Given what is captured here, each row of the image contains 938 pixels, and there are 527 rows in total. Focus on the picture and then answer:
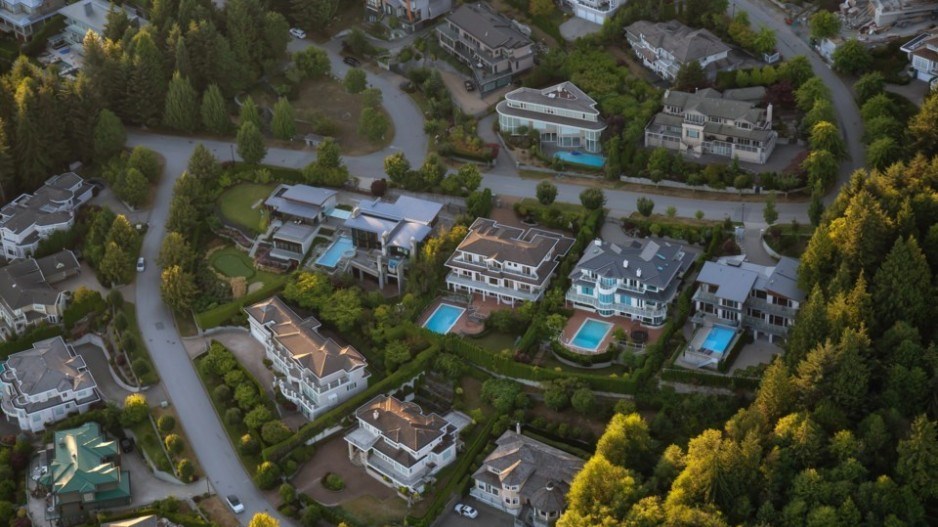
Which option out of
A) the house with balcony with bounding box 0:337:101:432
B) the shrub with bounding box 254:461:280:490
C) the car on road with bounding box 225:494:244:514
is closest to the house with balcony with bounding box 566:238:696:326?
the shrub with bounding box 254:461:280:490

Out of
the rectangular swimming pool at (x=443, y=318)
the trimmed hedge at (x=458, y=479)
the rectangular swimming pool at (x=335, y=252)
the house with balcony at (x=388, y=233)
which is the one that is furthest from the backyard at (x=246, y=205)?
the trimmed hedge at (x=458, y=479)

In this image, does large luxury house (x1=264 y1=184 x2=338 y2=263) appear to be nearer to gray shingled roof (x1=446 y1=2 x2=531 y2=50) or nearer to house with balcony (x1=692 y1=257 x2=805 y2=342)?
gray shingled roof (x1=446 y1=2 x2=531 y2=50)

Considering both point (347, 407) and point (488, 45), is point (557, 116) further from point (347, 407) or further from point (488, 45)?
point (347, 407)

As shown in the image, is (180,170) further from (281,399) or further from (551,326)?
(551,326)

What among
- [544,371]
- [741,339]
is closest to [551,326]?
[544,371]

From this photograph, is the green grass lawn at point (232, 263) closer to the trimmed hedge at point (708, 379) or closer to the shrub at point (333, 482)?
the shrub at point (333, 482)

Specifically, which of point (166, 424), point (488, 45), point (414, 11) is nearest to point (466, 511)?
point (166, 424)
